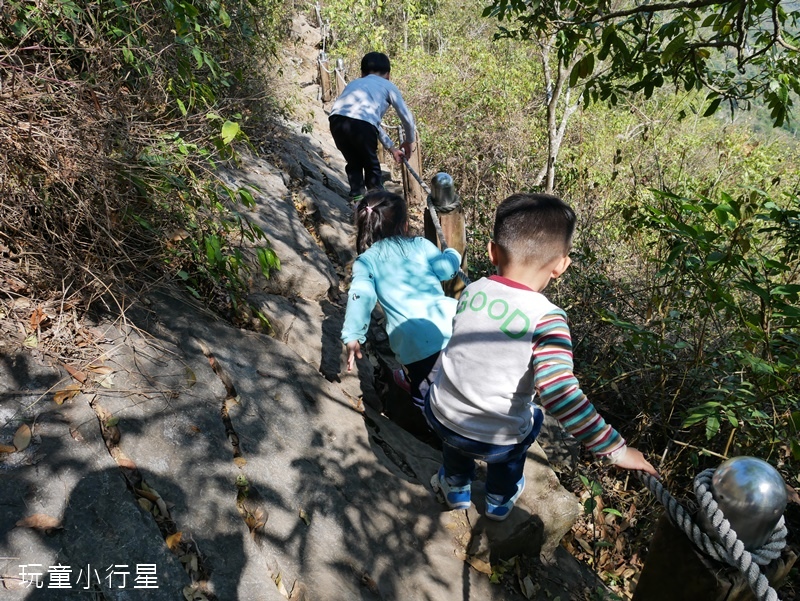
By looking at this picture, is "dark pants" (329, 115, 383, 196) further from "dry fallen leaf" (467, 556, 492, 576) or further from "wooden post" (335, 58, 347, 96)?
"wooden post" (335, 58, 347, 96)

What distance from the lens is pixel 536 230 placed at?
1913 mm

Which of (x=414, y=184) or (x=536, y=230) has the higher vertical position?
(x=536, y=230)

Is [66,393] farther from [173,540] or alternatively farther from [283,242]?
[283,242]

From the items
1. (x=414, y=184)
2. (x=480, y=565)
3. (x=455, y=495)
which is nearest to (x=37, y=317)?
(x=455, y=495)

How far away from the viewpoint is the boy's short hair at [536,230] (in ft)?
6.27

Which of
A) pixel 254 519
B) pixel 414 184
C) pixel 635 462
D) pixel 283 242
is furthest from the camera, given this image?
pixel 414 184

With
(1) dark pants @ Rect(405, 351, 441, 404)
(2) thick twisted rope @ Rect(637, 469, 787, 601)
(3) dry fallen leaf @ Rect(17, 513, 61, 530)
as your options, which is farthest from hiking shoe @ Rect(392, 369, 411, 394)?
(2) thick twisted rope @ Rect(637, 469, 787, 601)

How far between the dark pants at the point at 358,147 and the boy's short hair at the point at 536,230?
3.21m

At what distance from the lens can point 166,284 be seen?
3.12 meters

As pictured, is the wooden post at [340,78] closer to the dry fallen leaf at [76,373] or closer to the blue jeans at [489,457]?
the dry fallen leaf at [76,373]

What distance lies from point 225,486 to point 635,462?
1.59m

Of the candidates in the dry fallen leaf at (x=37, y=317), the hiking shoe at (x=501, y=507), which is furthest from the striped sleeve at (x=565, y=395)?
the dry fallen leaf at (x=37, y=317)

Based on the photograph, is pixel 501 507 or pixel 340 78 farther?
pixel 340 78

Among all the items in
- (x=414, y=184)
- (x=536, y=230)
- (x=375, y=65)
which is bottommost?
(x=414, y=184)
